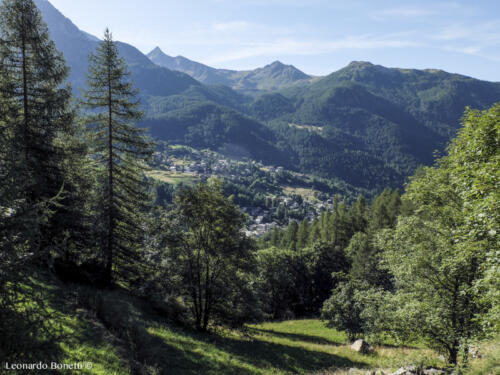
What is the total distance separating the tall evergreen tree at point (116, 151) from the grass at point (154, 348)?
4197 millimetres

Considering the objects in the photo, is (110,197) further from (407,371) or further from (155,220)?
(407,371)

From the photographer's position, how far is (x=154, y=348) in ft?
41.2

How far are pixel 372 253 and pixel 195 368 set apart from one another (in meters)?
45.2

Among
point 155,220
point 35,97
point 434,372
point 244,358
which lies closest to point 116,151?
point 35,97

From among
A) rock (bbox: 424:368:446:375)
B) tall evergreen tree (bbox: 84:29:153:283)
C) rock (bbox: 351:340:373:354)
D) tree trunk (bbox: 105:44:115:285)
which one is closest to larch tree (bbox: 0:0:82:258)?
tall evergreen tree (bbox: 84:29:153:283)

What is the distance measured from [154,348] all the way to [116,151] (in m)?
14.8

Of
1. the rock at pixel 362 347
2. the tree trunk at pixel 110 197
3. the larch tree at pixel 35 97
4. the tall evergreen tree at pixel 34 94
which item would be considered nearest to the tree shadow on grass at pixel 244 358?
the rock at pixel 362 347

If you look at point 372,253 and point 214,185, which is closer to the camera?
point 214,185

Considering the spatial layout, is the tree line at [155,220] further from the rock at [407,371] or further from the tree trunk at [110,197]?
the rock at [407,371]

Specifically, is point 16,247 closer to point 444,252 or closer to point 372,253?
point 444,252

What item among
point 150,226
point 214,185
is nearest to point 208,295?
point 150,226

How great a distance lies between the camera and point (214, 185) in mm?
19922

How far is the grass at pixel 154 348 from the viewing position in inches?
369

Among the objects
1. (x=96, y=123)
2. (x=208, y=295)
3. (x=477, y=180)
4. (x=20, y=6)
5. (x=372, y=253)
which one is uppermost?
(x=20, y=6)
